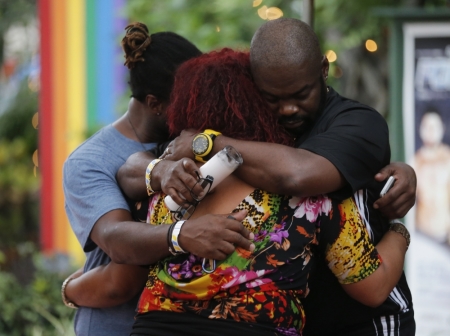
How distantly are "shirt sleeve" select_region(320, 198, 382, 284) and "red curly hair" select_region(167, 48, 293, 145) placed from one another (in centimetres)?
27

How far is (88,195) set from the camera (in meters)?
2.58

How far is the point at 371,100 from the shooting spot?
6.40 m

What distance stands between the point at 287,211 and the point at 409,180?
20.2 inches

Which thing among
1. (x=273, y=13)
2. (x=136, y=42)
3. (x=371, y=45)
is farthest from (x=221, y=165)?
(x=371, y=45)

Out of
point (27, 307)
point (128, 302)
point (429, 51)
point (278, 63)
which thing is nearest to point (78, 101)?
point (27, 307)

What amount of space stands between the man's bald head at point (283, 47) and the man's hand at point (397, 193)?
400 millimetres

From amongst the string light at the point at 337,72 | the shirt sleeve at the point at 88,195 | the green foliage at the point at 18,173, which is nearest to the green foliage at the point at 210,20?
the string light at the point at 337,72

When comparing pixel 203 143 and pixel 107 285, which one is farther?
pixel 107 285

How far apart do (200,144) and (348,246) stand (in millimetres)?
518

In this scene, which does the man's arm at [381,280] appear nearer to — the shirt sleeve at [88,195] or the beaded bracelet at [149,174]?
the beaded bracelet at [149,174]

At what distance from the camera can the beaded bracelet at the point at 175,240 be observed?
216 centimetres

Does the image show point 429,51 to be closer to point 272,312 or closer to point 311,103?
point 311,103

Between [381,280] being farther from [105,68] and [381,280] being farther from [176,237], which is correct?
[105,68]

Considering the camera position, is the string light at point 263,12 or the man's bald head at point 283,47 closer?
the man's bald head at point 283,47
